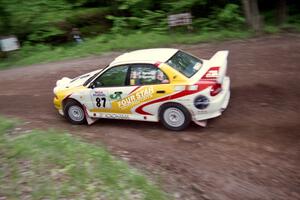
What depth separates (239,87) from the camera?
10.6 meters

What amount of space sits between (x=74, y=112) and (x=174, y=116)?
94.8 inches

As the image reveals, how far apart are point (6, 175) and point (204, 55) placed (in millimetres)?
8976

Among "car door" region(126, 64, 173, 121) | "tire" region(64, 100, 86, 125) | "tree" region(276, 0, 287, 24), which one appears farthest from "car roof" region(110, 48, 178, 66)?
"tree" region(276, 0, 287, 24)

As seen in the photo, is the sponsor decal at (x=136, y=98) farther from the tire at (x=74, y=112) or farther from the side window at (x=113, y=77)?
the tire at (x=74, y=112)

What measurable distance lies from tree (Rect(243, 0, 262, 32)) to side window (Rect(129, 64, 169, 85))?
28.0 ft

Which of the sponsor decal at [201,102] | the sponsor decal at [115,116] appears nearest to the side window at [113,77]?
the sponsor decal at [115,116]

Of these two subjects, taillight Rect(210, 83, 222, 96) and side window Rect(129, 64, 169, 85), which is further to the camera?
side window Rect(129, 64, 169, 85)

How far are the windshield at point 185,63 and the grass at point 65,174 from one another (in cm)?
239

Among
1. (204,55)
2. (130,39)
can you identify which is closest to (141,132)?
(204,55)

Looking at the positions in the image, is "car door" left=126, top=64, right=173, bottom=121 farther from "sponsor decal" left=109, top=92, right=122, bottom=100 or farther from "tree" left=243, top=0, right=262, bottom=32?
"tree" left=243, top=0, right=262, bottom=32

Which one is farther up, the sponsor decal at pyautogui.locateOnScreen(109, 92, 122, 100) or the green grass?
the green grass

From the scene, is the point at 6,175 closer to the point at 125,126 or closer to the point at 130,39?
the point at 125,126

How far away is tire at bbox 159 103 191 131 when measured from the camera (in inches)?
331

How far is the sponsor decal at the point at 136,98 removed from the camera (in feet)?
28.0
